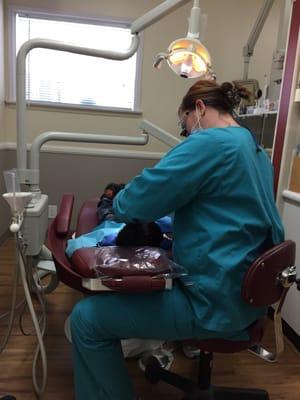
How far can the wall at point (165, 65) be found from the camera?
3.11 m

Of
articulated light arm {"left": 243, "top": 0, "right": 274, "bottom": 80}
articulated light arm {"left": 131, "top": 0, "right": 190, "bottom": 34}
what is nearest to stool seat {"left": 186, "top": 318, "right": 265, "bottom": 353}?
articulated light arm {"left": 131, "top": 0, "right": 190, "bottom": 34}

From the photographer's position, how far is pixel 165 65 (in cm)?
312

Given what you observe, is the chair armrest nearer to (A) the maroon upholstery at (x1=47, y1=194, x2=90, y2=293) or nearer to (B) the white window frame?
(A) the maroon upholstery at (x1=47, y1=194, x2=90, y2=293)

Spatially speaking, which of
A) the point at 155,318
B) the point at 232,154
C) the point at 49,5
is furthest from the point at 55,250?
the point at 49,5

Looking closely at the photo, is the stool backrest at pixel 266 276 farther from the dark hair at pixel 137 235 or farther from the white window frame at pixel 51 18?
the white window frame at pixel 51 18

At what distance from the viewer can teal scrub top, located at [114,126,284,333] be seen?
0.94m

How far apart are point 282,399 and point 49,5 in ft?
10.8

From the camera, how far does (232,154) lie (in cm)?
94

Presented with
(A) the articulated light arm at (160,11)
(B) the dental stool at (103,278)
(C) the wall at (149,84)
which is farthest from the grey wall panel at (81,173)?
(B) the dental stool at (103,278)

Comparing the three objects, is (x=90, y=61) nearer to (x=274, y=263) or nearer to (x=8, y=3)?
(x=8, y=3)

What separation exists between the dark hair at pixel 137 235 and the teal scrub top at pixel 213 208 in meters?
0.16

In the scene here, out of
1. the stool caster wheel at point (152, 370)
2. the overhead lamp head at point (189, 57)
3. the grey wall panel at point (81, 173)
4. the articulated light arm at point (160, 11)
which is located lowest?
the stool caster wheel at point (152, 370)

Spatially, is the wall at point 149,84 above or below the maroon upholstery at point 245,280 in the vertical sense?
above

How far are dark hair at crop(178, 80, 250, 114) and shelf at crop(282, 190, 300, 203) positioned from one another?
853 mm
